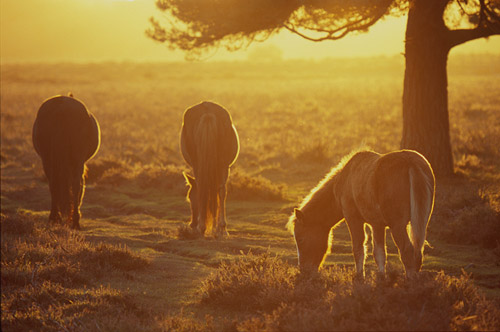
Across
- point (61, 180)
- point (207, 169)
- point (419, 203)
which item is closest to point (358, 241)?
point (419, 203)

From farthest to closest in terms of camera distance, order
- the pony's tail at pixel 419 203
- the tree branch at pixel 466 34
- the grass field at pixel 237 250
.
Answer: the tree branch at pixel 466 34 < the pony's tail at pixel 419 203 < the grass field at pixel 237 250

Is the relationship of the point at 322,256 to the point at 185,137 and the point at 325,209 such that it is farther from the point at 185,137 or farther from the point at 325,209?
the point at 185,137

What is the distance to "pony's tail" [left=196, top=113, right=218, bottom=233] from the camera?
10.4 m

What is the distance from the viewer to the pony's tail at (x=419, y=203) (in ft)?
19.3

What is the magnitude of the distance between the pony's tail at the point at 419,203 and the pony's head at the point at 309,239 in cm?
169

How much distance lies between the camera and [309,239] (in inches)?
292

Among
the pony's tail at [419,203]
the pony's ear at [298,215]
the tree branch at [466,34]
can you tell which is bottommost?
the pony's ear at [298,215]

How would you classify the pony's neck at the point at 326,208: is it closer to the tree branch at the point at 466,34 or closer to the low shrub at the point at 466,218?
the low shrub at the point at 466,218

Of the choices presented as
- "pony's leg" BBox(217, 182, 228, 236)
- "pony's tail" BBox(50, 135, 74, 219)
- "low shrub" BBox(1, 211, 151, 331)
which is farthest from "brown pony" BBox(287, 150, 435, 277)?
"pony's tail" BBox(50, 135, 74, 219)

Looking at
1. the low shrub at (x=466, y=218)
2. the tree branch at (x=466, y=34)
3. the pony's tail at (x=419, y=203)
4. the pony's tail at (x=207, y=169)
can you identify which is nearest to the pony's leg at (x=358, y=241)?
the pony's tail at (x=419, y=203)

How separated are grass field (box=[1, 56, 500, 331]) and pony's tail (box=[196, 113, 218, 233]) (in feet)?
2.04

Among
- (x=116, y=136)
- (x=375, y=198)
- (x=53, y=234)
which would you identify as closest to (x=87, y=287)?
(x=53, y=234)

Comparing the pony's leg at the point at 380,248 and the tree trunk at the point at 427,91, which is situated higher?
the tree trunk at the point at 427,91

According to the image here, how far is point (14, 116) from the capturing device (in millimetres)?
32062
